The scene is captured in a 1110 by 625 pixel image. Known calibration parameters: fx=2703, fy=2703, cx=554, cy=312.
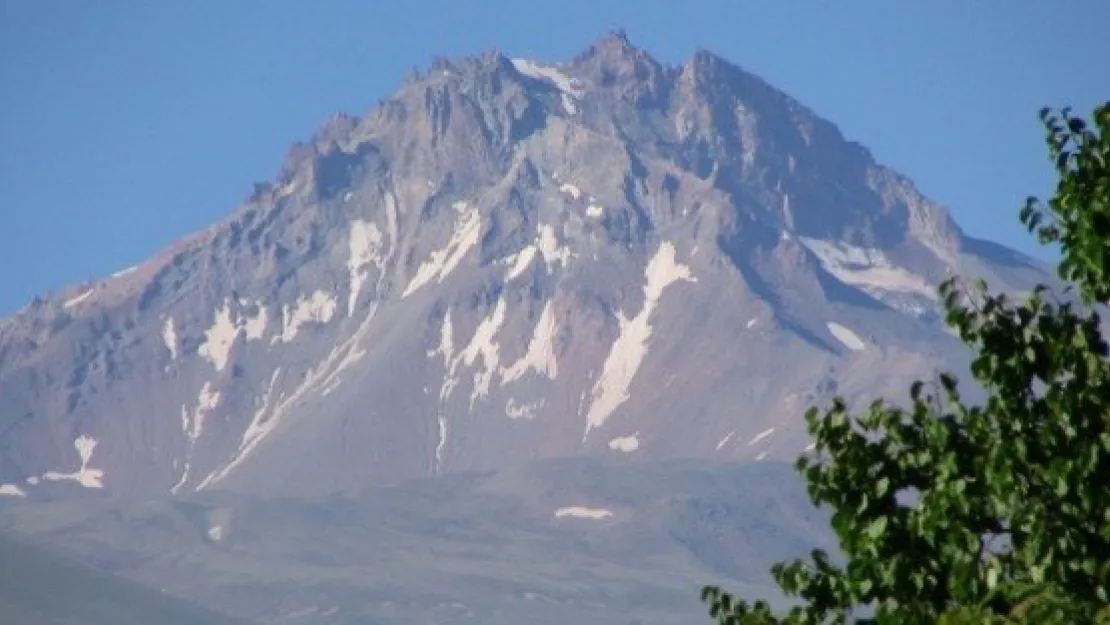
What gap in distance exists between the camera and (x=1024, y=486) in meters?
30.5

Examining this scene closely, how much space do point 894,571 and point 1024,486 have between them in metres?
1.82

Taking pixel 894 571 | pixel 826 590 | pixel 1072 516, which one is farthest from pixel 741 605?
pixel 1072 516

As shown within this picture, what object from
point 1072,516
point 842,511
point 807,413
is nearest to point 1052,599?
point 1072,516

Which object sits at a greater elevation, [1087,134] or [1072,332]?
[1087,134]

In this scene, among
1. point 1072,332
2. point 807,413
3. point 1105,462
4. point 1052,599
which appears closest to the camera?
point 1052,599

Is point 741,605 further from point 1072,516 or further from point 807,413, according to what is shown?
point 1072,516

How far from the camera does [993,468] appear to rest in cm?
3056

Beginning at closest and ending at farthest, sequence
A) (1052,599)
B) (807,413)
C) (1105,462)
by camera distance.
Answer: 1. (1052,599)
2. (1105,462)
3. (807,413)

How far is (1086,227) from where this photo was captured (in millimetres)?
30938

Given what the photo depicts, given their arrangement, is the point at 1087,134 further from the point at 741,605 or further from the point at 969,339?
the point at 741,605

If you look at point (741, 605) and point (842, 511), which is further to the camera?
point (741, 605)

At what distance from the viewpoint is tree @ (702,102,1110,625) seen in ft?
96.4

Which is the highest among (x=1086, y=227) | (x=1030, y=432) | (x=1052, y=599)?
(x=1086, y=227)

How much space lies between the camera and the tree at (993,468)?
96.4ft
